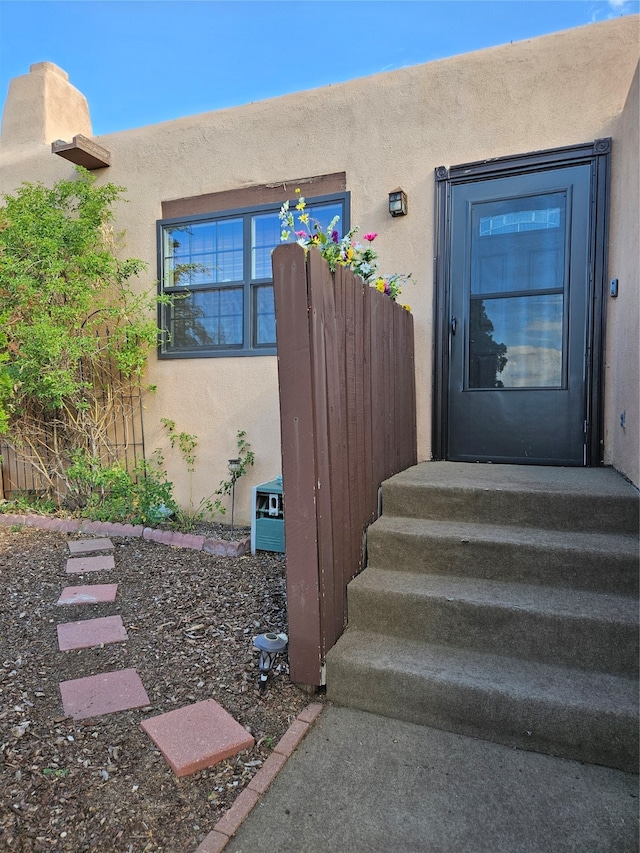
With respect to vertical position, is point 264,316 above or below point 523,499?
above

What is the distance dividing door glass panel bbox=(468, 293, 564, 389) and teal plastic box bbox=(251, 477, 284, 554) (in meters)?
1.73

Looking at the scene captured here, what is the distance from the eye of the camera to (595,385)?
11.7 ft

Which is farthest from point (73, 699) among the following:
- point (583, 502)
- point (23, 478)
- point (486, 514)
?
point (23, 478)

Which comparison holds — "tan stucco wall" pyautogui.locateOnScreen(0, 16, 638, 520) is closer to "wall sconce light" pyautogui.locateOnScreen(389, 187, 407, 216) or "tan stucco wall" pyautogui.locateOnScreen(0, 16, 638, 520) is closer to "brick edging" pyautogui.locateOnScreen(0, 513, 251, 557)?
"wall sconce light" pyautogui.locateOnScreen(389, 187, 407, 216)

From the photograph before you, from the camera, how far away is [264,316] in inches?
181

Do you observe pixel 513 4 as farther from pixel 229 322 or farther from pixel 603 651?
pixel 603 651

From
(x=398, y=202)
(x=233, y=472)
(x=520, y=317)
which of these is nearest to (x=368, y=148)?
(x=398, y=202)

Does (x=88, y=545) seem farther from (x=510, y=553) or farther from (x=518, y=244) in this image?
(x=518, y=244)

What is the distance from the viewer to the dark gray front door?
11.9 ft

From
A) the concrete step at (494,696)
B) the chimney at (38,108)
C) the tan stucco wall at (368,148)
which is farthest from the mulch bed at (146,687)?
the chimney at (38,108)

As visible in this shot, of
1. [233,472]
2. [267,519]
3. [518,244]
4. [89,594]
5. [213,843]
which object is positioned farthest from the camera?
[233,472]

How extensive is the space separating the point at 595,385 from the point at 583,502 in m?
1.31

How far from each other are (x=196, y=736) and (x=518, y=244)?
12.0 feet

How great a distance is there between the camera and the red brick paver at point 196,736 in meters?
1.78
